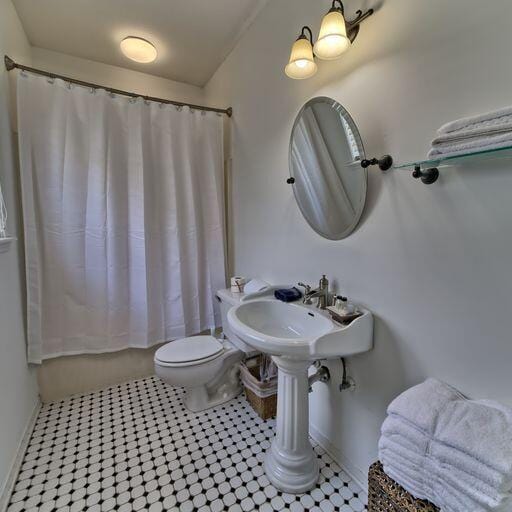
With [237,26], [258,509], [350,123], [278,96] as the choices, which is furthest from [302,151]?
[258,509]

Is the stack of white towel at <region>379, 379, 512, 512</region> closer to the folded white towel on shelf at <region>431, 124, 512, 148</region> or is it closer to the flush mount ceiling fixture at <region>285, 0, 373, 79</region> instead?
the folded white towel on shelf at <region>431, 124, 512, 148</region>

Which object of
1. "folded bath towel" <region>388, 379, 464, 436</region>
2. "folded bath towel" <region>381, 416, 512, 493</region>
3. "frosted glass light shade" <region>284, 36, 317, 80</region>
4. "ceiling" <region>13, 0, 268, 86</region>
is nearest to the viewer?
"folded bath towel" <region>381, 416, 512, 493</region>

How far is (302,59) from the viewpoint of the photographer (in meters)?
1.24

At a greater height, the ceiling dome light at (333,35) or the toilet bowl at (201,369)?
the ceiling dome light at (333,35)

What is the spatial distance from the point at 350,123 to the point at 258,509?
1.73 m

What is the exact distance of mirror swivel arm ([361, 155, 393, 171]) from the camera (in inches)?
42.9

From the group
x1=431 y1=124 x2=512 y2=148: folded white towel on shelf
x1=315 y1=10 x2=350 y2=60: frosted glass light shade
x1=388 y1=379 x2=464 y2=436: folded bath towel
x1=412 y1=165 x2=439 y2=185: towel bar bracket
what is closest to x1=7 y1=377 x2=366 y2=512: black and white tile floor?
x1=388 y1=379 x2=464 y2=436: folded bath towel

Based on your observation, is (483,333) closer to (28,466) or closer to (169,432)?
(169,432)

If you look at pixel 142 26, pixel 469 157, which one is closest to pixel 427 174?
pixel 469 157

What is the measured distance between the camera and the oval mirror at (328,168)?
1.24 meters

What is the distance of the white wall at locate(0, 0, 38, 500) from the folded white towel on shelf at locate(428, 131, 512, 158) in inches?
76.2

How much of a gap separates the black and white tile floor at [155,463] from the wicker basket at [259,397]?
2.0 inches

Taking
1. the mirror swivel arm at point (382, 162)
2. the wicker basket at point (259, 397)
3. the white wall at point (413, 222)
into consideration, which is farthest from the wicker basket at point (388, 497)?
the mirror swivel arm at point (382, 162)

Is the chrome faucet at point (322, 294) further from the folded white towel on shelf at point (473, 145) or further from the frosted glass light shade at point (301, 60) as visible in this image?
the frosted glass light shade at point (301, 60)
